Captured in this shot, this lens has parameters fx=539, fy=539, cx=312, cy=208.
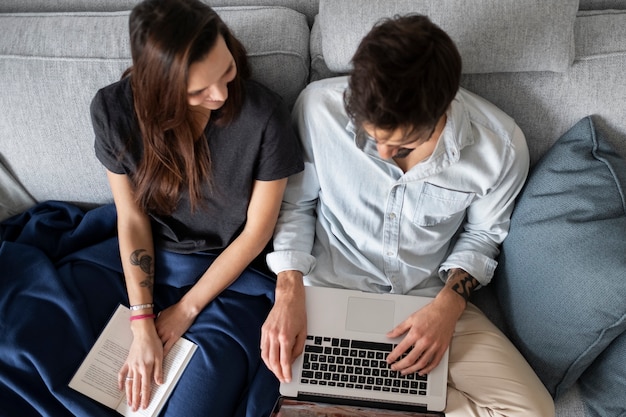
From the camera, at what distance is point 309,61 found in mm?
1420

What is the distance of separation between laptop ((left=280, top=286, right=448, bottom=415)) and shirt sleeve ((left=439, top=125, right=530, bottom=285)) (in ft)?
0.48

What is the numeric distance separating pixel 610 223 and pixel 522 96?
1.17 ft

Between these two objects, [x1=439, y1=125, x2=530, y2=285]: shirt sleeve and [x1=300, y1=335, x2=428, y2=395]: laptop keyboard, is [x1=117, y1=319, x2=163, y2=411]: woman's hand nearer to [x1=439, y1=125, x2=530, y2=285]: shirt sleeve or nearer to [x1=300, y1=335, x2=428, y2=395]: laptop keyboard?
[x1=300, y1=335, x2=428, y2=395]: laptop keyboard

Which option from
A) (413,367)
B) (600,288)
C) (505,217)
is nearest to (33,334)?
(413,367)

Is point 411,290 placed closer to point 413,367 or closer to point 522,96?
point 413,367

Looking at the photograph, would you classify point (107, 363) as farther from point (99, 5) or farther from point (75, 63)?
point (99, 5)

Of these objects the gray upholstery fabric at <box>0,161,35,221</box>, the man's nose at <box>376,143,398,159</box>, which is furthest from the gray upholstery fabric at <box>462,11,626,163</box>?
the gray upholstery fabric at <box>0,161,35,221</box>

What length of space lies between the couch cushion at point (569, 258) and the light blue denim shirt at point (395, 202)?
0.24ft

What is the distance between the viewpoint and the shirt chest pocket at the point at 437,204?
129 centimetres

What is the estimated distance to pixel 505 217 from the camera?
4.45 feet

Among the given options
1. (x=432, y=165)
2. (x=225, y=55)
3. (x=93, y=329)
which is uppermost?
→ (x=225, y=55)

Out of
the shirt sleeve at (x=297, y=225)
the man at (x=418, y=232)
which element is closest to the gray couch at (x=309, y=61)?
the man at (x=418, y=232)

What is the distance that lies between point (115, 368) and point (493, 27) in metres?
1.20

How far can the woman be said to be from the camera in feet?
3.29
